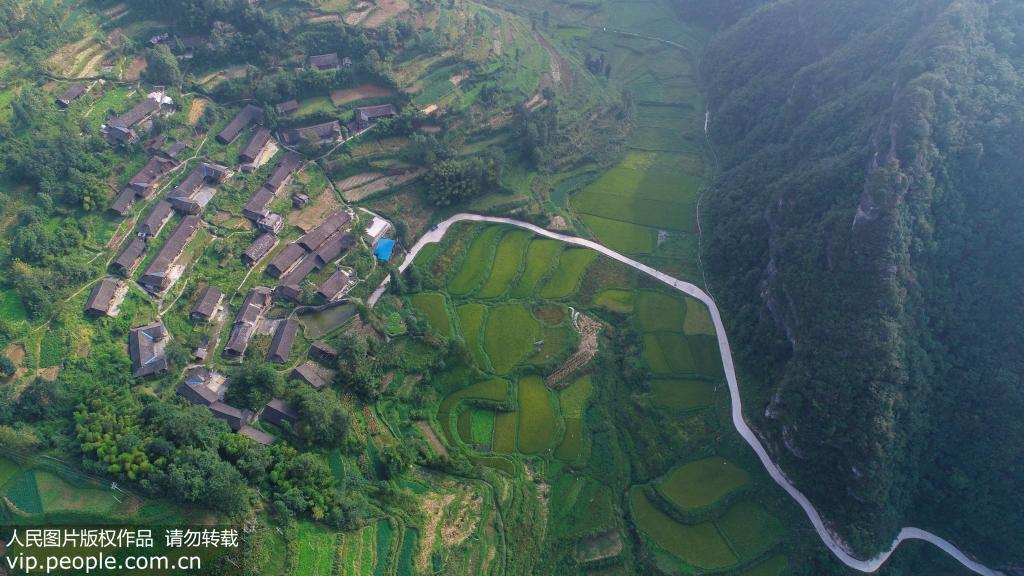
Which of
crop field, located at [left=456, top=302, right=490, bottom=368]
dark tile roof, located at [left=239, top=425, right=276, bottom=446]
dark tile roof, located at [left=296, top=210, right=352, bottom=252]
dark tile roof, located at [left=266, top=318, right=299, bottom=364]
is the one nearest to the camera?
dark tile roof, located at [left=239, top=425, right=276, bottom=446]

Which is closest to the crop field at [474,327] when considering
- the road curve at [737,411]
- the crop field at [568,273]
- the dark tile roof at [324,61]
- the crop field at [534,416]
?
the crop field at [534,416]

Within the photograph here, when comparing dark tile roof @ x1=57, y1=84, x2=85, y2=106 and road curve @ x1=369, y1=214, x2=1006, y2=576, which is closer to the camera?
road curve @ x1=369, y1=214, x2=1006, y2=576

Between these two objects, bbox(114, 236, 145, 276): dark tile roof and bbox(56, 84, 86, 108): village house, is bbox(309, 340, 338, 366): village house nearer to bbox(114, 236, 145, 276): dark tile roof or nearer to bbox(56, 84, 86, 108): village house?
bbox(114, 236, 145, 276): dark tile roof

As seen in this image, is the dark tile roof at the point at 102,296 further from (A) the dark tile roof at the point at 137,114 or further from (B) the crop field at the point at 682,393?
(B) the crop field at the point at 682,393

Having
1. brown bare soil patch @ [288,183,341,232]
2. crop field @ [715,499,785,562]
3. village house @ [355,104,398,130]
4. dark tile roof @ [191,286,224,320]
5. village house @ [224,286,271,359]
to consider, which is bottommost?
crop field @ [715,499,785,562]

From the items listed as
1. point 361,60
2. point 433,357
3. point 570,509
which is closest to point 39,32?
point 361,60

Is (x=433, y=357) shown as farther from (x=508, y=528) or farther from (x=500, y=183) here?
(x=500, y=183)

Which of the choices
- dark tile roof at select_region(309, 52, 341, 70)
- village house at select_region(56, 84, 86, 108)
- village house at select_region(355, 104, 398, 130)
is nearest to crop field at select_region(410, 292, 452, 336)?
village house at select_region(355, 104, 398, 130)
